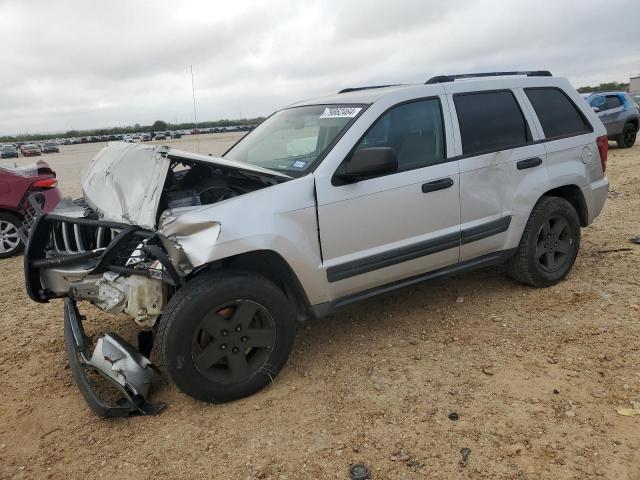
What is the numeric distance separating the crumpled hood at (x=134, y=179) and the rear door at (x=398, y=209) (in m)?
0.51

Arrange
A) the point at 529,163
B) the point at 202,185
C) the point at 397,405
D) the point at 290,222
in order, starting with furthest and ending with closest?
the point at 529,163 → the point at 202,185 → the point at 290,222 → the point at 397,405

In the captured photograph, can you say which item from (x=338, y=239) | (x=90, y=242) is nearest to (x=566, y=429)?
(x=338, y=239)

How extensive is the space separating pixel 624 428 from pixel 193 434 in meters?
2.28

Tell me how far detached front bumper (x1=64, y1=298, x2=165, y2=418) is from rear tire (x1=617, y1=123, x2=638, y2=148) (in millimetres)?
14678

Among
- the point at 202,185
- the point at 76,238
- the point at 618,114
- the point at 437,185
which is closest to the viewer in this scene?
the point at 76,238

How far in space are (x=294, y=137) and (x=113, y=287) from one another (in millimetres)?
1709

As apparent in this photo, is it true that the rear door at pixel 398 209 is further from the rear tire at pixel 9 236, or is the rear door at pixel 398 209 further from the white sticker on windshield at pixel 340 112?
the rear tire at pixel 9 236

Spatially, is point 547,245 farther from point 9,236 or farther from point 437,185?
point 9,236

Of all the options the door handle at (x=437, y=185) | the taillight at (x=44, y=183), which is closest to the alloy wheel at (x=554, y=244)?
the door handle at (x=437, y=185)

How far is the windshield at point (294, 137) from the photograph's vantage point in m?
3.47

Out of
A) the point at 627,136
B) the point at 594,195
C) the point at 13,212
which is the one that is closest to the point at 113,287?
the point at 594,195

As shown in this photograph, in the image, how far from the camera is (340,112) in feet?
12.0

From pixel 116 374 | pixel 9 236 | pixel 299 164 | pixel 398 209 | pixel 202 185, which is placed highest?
pixel 299 164

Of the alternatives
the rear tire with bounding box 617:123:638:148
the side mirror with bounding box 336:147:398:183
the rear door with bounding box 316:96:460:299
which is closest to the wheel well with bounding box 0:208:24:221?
the rear door with bounding box 316:96:460:299
